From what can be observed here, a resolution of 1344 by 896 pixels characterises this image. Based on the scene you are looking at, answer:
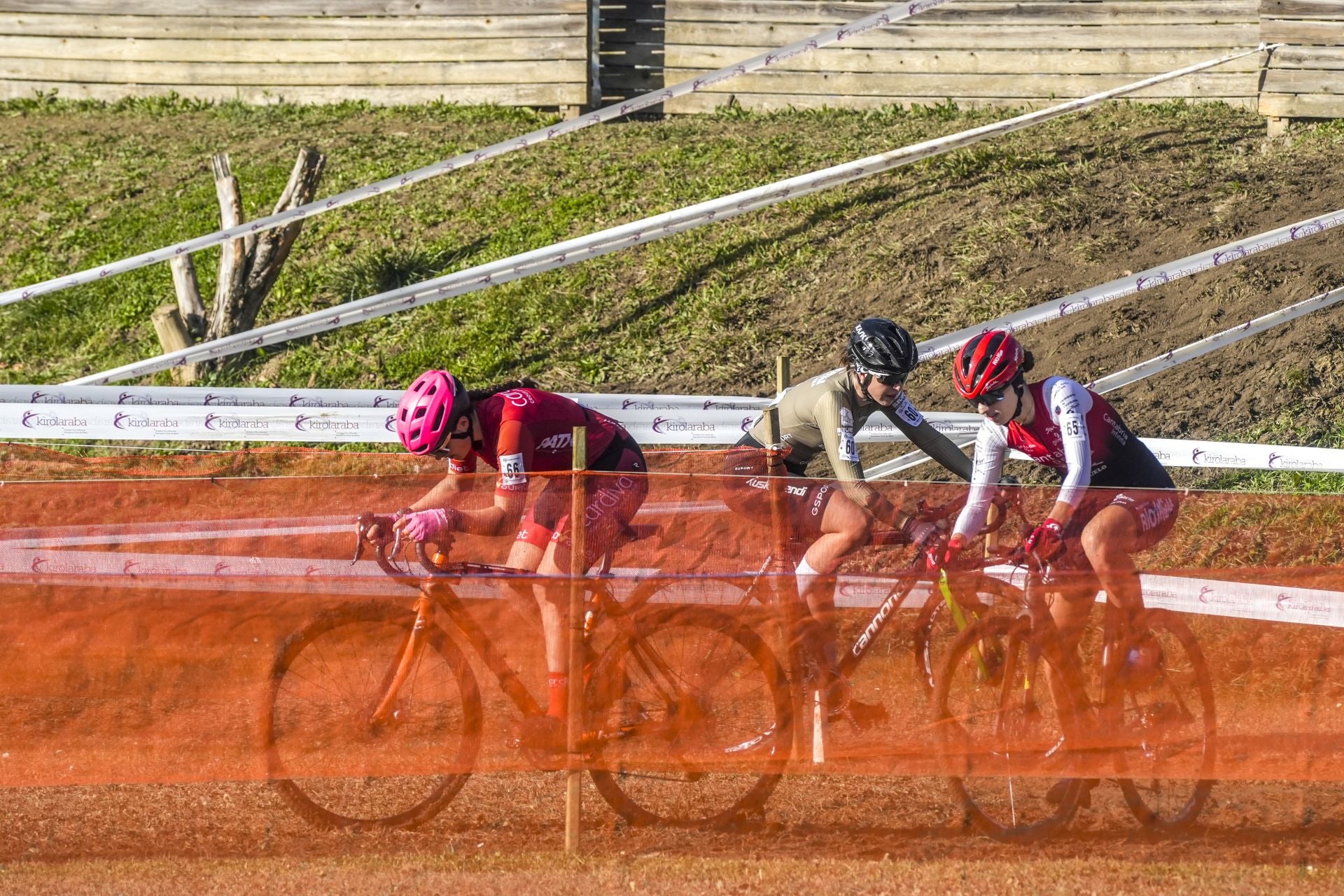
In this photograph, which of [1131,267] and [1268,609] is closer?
[1268,609]

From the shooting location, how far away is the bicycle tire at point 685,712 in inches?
210

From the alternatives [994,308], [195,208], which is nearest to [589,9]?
[195,208]

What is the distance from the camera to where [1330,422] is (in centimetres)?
888

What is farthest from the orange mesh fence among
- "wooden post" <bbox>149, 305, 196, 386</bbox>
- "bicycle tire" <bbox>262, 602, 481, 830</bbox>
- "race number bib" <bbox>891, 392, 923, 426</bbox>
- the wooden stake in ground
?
the wooden stake in ground

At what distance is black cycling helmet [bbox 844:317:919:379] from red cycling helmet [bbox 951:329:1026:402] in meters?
0.35

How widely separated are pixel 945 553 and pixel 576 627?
158 cm

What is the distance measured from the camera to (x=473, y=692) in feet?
17.5

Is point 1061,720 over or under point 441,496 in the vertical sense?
under

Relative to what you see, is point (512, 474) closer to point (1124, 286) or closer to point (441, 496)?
point (441, 496)

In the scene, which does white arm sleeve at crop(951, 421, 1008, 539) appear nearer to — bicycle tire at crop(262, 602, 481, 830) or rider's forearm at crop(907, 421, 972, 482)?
rider's forearm at crop(907, 421, 972, 482)

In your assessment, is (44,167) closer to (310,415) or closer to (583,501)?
(310,415)

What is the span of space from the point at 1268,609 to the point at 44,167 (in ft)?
48.5

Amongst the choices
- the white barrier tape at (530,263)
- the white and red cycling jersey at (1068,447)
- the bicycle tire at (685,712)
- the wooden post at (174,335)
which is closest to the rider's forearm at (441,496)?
the bicycle tire at (685,712)

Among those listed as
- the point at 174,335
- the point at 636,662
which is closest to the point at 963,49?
the point at 174,335
